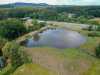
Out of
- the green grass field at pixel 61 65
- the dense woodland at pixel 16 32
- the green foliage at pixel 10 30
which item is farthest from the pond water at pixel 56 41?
the green grass field at pixel 61 65

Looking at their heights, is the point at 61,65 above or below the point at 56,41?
above

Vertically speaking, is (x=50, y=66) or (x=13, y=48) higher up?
(x=13, y=48)

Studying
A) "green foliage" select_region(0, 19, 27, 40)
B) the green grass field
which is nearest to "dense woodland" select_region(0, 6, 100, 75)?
"green foliage" select_region(0, 19, 27, 40)

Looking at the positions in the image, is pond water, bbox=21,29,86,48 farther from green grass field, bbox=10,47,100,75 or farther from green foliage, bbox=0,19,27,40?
green grass field, bbox=10,47,100,75

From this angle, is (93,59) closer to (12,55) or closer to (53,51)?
(53,51)

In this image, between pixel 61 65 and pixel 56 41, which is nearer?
pixel 61 65

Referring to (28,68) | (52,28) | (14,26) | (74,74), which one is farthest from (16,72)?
(52,28)

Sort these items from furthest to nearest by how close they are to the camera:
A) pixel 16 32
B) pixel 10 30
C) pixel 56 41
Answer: pixel 16 32 → pixel 10 30 → pixel 56 41

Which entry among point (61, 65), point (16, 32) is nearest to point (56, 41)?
point (16, 32)

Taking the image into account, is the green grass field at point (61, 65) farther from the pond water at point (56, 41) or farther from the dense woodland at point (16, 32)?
the pond water at point (56, 41)

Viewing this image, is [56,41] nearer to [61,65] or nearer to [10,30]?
[10,30]

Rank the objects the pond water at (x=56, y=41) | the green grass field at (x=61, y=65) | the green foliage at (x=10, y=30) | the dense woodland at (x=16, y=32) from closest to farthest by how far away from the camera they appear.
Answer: the green grass field at (x=61, y=65) < the dense woodland at (x=16, y=32) < the pond water at (x=56, y=41) < the green foliage at (x=10, y=30)
